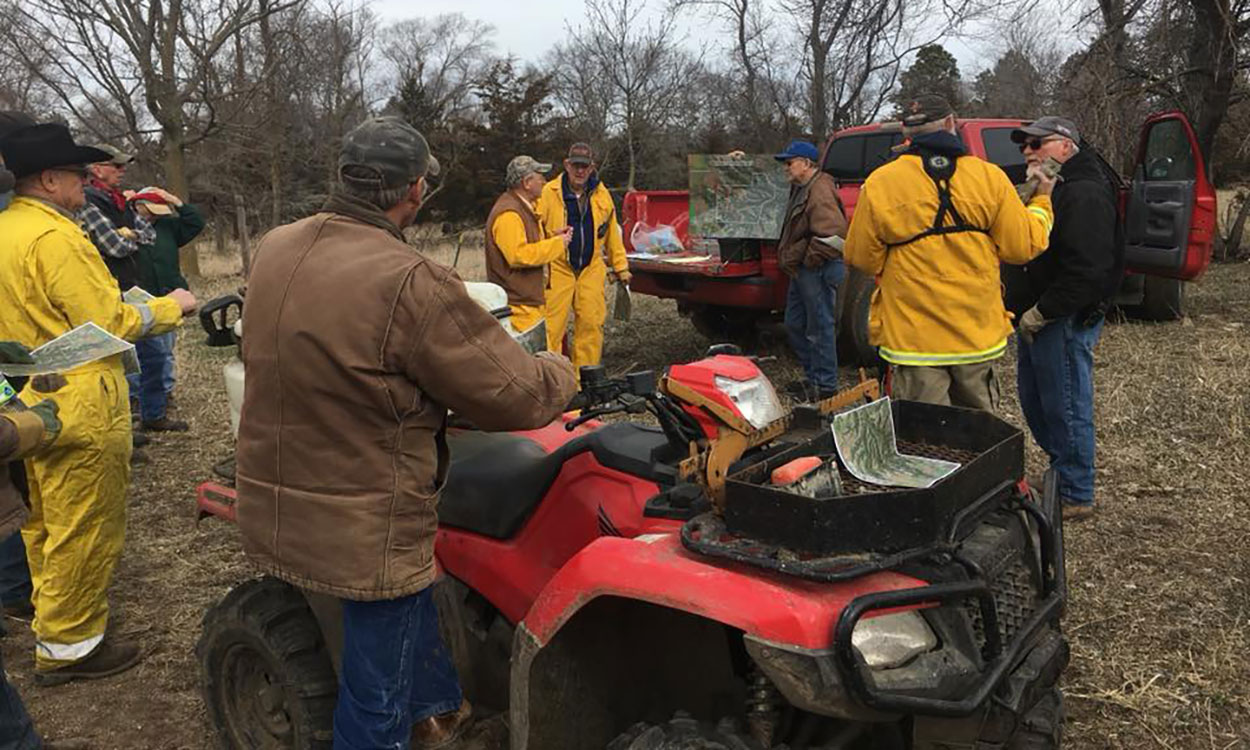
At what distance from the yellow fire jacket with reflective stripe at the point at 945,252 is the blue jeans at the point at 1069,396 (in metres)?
0.59

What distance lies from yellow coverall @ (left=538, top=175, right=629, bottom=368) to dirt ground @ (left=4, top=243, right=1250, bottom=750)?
100 inches

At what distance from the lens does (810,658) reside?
1.65 m

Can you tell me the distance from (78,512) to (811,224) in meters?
4.78

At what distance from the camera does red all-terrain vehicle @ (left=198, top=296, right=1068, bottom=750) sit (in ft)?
5.76

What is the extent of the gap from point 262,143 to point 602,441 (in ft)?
59.0

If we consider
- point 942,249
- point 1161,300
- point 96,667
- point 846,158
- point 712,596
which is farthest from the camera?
point 1161,300

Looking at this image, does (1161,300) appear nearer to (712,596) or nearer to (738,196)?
(738,196)

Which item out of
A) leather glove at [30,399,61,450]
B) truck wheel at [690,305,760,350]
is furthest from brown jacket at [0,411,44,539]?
truck wheel at [690,305,760,350]

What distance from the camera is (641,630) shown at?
2242mm

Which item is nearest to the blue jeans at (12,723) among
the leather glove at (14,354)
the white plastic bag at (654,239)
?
the leather glove at (14,354)

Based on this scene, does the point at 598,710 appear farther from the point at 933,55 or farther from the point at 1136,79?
the point at 933,55

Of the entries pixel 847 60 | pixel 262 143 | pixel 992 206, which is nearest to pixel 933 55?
pixel 847 60

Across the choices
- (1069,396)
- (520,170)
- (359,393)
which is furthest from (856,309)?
(359,393)

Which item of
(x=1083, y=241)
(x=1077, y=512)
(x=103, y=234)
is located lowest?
(x=1077, y=512)
